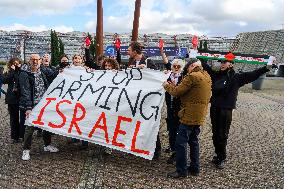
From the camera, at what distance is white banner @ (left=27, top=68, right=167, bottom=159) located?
19.1 ft

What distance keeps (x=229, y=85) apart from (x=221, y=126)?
0.66 metres

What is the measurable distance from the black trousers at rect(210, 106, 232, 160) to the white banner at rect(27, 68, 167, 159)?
0.95m

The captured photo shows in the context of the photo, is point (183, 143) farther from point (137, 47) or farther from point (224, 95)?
point (137, 47)

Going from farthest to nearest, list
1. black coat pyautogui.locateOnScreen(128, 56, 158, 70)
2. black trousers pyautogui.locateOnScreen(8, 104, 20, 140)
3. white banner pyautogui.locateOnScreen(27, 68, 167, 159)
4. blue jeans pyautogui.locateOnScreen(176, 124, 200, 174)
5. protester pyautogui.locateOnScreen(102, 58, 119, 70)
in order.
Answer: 1. black trousers pyautogui.locateOnScreen(8, 104, 20, 140)
2. protester pyautogui.locateOnScreen(102, 58, 119, 70)
3. black coat pyautogui.locateOnScreen(128, 56, 158, 70)
4. white banner pyautogui.locateOnScreen(27, 68, 167, 159)
5. blue jeans pyautogui.locateOnScreen(176, 124, 200, 174)

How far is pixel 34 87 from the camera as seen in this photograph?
656 centimetres

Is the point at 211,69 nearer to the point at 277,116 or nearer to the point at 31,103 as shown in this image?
the point at 31,103

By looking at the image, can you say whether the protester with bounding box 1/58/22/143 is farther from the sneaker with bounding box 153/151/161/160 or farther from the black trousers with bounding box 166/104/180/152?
the black trousers with bounding box 166/104/180/152

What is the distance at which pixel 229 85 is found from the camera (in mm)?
6035

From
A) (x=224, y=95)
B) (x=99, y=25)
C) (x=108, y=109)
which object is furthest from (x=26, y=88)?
(x=99, y=25)

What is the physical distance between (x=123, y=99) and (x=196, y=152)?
1.41 m

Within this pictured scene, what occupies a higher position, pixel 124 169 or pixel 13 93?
pixel 13 93

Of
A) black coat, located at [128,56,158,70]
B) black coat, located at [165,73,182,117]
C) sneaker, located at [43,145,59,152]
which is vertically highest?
black coat, located at [128,56,158,70]

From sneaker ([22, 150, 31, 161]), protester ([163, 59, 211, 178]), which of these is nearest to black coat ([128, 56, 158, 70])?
protester ([163, 59, 211, 178])

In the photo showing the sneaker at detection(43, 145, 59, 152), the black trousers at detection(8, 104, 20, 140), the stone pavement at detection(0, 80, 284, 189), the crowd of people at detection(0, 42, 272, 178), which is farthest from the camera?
the black trousers at detection(8, 104, 20, 140)
